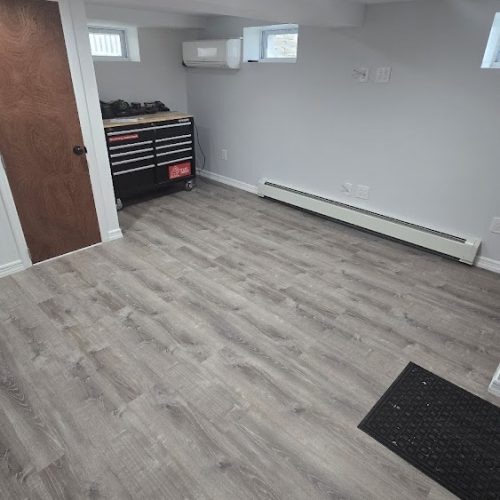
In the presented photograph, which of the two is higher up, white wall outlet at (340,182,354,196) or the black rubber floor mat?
white wall outlet at (340,182,354,196)

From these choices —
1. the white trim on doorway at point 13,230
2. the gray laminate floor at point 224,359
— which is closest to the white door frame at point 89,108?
the gray laminate floor at point 224,359

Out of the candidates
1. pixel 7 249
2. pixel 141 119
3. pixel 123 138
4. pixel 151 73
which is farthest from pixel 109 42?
pixel 7 249

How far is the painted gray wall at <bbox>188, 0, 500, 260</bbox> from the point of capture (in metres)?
2.64

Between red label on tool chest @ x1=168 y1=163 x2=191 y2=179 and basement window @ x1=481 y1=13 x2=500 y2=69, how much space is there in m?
3.03

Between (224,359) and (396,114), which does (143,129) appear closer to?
(396,114)

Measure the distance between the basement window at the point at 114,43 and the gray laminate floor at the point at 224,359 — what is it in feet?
7.42

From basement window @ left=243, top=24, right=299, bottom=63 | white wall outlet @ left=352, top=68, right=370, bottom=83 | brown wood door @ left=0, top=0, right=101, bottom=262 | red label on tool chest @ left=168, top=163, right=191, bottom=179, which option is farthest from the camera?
red label on tool chest @ left=168, top=163, right=191, bottom=179

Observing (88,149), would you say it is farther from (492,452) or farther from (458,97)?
(492,452)

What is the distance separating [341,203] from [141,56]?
2.92 meters

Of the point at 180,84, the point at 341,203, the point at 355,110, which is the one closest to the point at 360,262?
the point at 341,203

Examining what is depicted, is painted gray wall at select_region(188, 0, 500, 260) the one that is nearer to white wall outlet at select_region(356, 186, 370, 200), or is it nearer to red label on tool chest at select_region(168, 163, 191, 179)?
white wall outlet at select_region(356, 186, 370, 200)

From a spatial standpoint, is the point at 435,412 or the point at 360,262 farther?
the point at 360,262

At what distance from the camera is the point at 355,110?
130 inches

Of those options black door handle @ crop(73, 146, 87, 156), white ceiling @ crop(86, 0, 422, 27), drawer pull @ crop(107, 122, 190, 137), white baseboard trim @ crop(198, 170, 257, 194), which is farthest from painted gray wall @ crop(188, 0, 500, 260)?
black door handle @ crop(73, 146, 87, 156)
